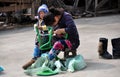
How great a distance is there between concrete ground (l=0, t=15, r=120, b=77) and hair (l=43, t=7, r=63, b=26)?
1.02m

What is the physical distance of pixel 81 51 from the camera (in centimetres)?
800

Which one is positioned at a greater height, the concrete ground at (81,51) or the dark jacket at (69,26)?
the dark jacket at (69,26)

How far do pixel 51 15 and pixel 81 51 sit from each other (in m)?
1.87

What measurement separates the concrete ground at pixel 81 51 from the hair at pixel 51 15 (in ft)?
3.36

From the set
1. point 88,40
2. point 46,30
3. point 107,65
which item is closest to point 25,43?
point 88,40

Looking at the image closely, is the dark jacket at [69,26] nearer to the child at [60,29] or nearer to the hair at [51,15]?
the child at [60,29]

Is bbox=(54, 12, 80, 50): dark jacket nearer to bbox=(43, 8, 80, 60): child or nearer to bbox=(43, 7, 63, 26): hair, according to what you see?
bbox=(43, 8, 80, 60): child

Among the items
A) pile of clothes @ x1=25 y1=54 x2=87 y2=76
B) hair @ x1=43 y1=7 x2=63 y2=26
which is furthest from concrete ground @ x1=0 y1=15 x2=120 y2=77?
hair @ x1=43 y1=7 x2=63 y2=26

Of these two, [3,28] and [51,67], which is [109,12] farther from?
[51,67]

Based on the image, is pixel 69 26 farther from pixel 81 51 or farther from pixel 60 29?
pixel 81 51

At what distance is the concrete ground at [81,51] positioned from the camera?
6.22 meters

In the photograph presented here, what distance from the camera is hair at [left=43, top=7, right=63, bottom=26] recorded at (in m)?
6.38

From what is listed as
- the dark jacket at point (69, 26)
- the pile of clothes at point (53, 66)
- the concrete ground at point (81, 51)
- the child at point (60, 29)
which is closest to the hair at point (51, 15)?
the child at point (60, 29)

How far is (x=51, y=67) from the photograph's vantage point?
636cm
